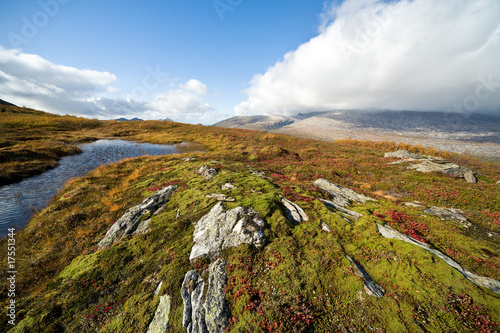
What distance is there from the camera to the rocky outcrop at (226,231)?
32.3ft

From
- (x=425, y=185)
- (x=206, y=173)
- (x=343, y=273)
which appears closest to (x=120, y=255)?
(x=206, y=173)

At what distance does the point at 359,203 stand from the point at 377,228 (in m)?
6.56

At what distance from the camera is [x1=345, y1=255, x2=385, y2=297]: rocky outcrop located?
7.25 meters

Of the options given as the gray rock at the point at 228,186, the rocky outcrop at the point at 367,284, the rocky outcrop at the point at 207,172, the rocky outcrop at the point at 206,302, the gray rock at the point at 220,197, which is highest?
the rocky outcrop at the point at 207,172

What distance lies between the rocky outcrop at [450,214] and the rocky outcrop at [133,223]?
82.2ft

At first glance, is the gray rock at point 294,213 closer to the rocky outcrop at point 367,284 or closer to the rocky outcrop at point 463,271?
the rocky outcrop at point 367,284

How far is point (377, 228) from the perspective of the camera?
35.8 ft

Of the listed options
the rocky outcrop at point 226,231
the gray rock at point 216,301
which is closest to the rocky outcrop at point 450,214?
the rocky outcrop at point 226,231

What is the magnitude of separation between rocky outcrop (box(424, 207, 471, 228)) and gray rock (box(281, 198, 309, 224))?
13.1 metres

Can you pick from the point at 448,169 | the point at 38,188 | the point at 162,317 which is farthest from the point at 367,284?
the point at 38,188

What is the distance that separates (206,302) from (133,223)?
387 inches

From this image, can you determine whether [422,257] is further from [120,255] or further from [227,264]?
[120,255]

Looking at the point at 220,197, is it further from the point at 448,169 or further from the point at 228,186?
the point at 448,169

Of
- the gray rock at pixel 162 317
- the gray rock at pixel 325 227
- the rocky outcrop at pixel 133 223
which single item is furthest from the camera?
the rocky outcrop at pixel 133 223
